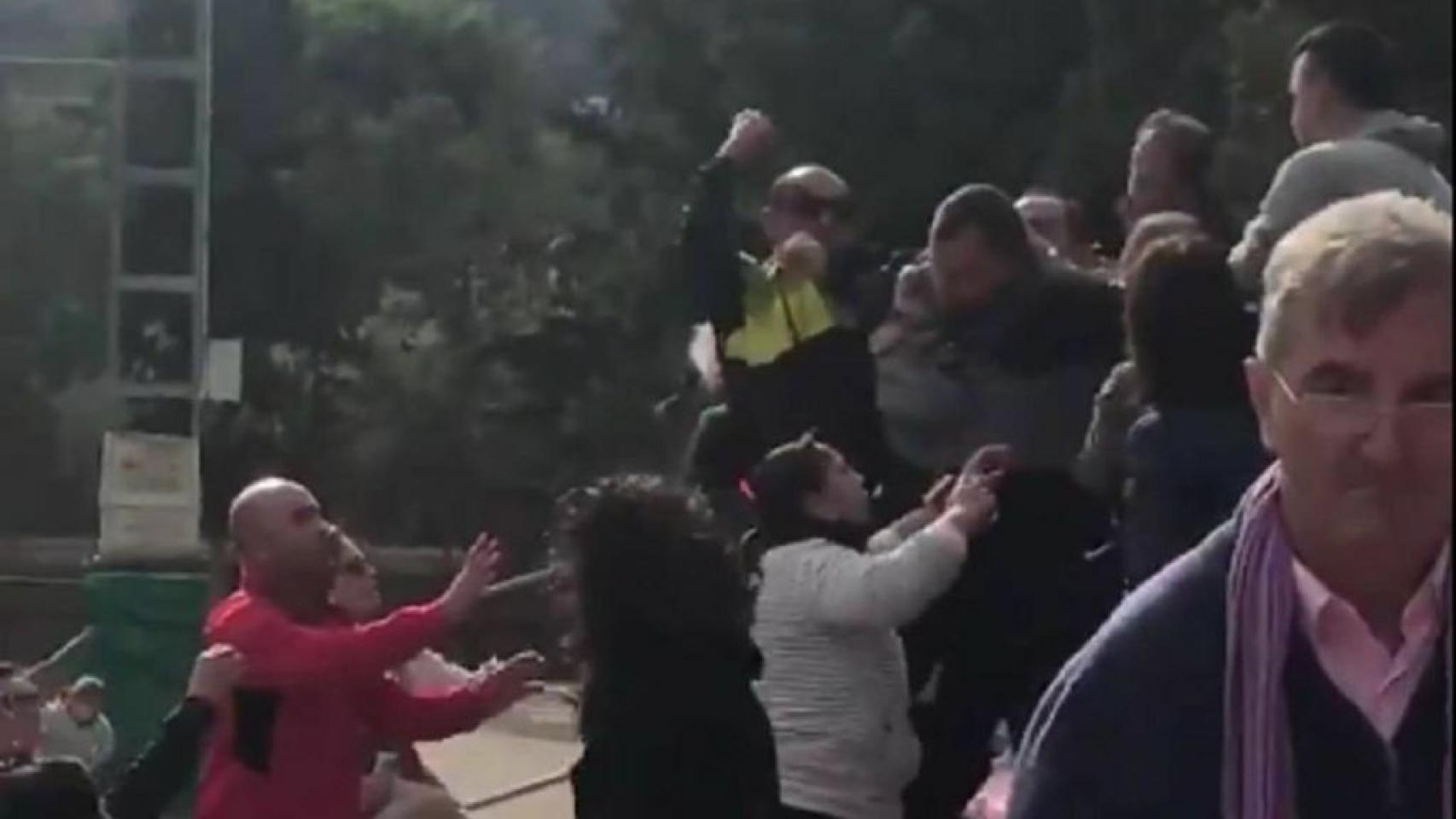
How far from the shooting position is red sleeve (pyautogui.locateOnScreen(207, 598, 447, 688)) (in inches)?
267

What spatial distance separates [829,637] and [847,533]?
22cm

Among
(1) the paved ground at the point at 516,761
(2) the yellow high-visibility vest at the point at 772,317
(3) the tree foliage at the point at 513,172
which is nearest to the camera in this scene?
(2) the yellow high-visibility vest at the point at 772,317

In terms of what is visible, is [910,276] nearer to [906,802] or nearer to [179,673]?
[906,802]

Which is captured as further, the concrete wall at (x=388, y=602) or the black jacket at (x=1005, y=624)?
the concrete wall at (x=388, y=602)

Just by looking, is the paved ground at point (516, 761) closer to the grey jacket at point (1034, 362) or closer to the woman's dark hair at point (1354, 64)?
the grey jacket at point (1034, 362)

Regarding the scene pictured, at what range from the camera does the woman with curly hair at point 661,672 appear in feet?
18.9

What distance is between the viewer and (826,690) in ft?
22.6

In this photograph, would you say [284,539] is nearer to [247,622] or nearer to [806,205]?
[247,622]

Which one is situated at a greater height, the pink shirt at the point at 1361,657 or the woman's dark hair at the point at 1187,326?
the woman's dark hair at the point at 1187,326

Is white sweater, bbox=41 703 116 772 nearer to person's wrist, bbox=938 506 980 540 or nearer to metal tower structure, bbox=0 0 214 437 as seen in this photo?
metal tower structure, bbox=0 0 214 437

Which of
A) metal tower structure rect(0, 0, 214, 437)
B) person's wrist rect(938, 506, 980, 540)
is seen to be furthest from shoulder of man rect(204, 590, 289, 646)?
metal tower structure rect(0, 0, 214, 437)

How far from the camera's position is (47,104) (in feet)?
177

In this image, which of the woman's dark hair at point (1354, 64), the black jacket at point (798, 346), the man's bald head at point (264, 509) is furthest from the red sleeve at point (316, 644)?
the woman's dark hair at point (1354, 64)

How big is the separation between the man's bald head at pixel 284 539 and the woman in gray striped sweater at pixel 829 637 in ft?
3.07
